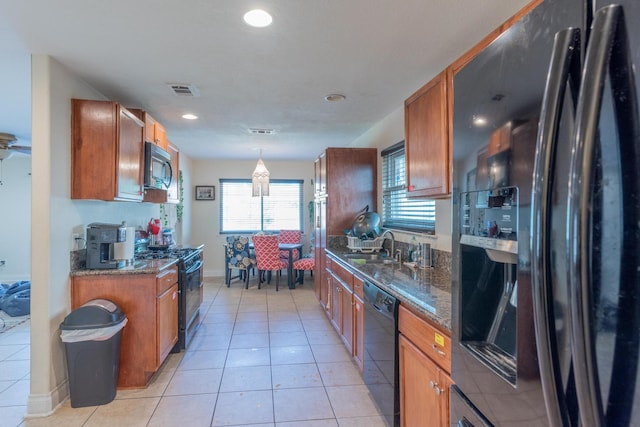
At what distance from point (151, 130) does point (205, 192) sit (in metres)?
3.71

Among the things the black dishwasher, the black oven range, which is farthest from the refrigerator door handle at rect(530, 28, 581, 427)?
the black oven range

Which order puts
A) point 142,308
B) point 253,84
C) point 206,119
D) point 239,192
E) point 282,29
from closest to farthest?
1. point 282,29
2. point 142,308
3. point 253,84
4. point 206,119
5. point 239,192

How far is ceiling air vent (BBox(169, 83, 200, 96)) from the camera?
287 centimetres

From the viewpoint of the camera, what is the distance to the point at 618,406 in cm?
58

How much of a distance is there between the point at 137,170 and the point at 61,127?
A: 672 mm

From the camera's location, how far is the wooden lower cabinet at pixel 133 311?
2.61m

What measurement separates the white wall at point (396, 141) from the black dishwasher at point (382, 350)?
73cm

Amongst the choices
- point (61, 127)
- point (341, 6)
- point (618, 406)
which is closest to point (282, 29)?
point (341, 6)

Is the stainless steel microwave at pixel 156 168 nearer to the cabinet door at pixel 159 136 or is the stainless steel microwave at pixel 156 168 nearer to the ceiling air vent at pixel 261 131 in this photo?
the cabinet door at pixel 159 136

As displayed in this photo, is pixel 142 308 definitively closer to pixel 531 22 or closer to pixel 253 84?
pixel 253 84

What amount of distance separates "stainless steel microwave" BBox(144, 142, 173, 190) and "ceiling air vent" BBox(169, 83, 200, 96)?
21.8 inches

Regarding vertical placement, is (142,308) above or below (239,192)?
below

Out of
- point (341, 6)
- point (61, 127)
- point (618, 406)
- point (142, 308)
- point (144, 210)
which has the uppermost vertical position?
point (341, 6)

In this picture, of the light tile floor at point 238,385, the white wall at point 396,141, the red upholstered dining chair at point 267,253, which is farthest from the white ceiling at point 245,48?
the red upholstered dining chair at point 267,253
